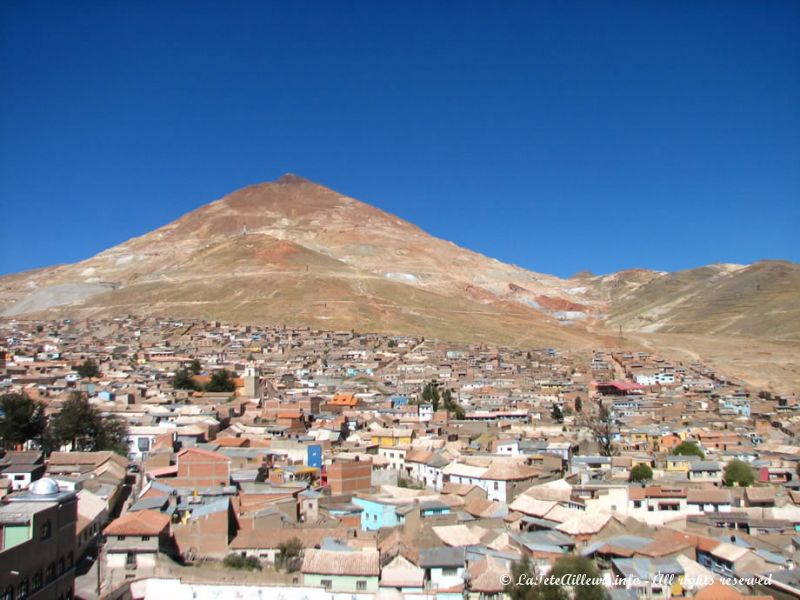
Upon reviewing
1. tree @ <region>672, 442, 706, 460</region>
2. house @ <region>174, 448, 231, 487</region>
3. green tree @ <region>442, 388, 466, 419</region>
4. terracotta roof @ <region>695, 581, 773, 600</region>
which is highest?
green tree @ <region>442, 388, 466, 419</region>

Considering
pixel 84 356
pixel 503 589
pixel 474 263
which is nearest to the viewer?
pixel 503 589

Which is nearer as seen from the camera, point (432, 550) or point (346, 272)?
point (432, 550)

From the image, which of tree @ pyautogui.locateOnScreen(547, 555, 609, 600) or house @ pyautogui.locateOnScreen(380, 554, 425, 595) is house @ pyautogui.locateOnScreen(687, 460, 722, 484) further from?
house @ pyautogui.locateOnScreen(380, 554, 425, 595)

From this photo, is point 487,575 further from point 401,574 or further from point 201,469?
point 201,469

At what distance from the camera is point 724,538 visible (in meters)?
18.5

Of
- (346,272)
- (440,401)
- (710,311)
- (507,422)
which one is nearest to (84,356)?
(440,401)

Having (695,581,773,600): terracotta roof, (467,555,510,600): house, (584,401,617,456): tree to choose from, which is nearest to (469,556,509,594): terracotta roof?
(467,555,510,600): house

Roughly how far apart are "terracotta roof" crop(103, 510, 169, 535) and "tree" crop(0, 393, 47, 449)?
40.5 feet

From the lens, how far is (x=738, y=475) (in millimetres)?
24359

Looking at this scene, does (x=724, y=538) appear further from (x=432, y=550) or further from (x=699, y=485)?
(x=432, y=550)

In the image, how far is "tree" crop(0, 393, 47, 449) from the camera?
27.3 m

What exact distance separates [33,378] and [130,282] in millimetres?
78438

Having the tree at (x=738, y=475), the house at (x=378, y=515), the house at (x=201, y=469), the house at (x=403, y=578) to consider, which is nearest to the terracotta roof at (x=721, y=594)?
the house at (x=403, y=578)

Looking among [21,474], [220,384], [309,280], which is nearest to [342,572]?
[21,474]
